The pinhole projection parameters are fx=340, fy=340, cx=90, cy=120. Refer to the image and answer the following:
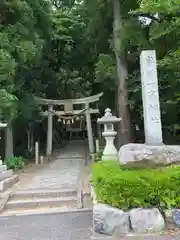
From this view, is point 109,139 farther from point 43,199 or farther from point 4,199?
point 4,199

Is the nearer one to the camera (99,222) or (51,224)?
(99,222)

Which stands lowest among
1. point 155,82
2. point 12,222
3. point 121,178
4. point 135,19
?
point 12,222

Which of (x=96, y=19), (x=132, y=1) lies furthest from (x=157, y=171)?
(x=96, y=19)

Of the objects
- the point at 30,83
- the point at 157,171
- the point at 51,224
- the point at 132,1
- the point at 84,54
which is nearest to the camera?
the point at 157,171

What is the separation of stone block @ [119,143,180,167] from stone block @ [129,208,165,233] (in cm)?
95

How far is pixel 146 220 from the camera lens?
17.4 ft

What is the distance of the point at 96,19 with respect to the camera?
1580 centimetres

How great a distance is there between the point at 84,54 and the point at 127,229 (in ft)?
62.9

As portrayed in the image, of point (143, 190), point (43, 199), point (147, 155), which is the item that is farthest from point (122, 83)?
point (143, 190)

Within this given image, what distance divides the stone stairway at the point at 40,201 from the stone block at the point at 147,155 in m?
2.14

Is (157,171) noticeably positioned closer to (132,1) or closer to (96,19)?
(132,1)

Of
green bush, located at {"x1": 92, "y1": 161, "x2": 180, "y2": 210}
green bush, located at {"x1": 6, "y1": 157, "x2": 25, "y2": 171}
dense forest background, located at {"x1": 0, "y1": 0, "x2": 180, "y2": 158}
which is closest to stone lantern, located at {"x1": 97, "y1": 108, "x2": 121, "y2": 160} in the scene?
dense forest background, located at {"x1": 0, "y1": 0, "x2": 180, "y2": 158}

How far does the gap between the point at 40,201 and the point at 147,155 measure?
3249mm

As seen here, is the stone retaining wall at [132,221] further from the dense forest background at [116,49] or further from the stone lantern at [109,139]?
the dense forest background at [116,49]
